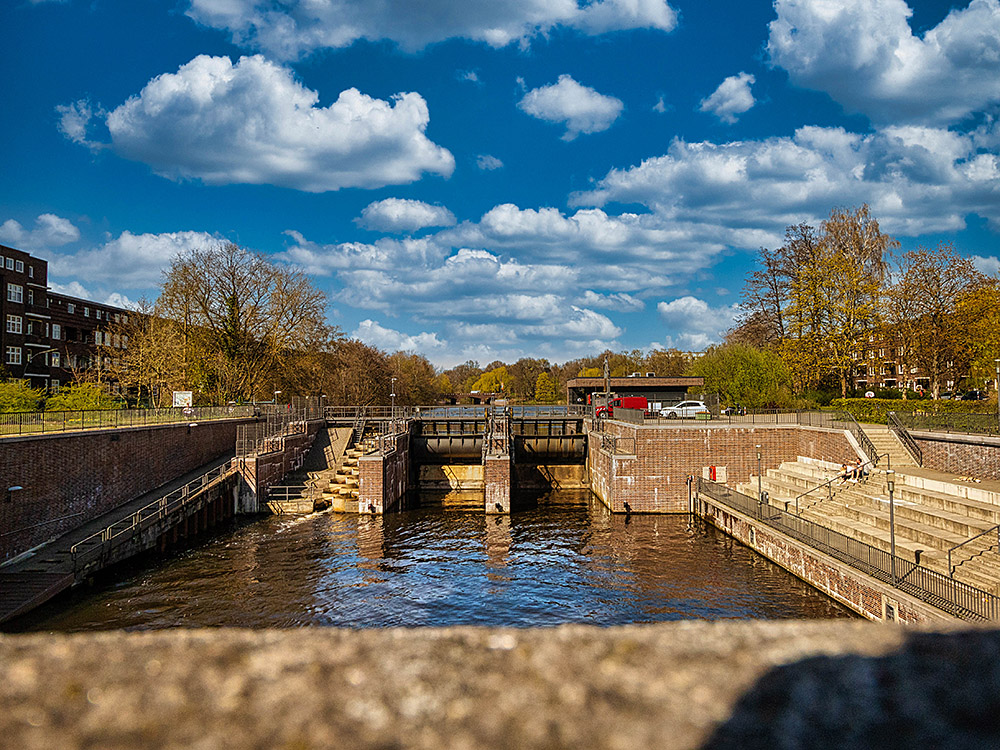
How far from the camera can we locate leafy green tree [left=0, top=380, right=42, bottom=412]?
2950cm

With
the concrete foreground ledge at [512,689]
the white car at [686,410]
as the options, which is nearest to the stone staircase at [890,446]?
the white car at [686,410]

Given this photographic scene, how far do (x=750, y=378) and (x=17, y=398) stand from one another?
45.1 m

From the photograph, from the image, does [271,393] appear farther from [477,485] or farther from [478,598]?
[478,598]

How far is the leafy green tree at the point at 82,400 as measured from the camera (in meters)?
33.8

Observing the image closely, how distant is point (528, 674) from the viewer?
212cm

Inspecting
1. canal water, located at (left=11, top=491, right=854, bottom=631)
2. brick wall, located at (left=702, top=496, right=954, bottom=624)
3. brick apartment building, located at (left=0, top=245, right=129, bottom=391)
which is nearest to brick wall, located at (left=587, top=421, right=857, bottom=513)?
canal water, located at (left=11, top=491, right=854, bottom=631)

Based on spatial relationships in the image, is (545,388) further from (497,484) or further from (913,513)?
(913,513)

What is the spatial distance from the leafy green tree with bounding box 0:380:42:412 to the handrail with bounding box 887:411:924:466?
133 ft

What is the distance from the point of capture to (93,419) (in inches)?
1006

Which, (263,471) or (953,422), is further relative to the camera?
(263,471)

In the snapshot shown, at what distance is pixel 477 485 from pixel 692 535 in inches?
611

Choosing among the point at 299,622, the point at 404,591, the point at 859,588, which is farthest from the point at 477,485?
the point at 859,588

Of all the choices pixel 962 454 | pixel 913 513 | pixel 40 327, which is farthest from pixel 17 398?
pixel 962 454

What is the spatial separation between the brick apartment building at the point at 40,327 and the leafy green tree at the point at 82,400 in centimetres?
1114
